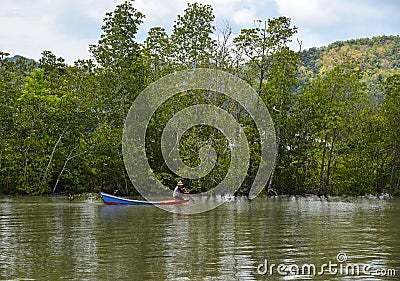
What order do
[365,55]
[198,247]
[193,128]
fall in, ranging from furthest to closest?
[365,55], [193,128], [198,247]

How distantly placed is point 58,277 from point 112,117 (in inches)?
1203

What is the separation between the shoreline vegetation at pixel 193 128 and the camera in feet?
131

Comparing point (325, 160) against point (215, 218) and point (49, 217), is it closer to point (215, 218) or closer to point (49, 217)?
point (215, 218)

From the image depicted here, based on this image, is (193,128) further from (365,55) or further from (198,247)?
(365,55)

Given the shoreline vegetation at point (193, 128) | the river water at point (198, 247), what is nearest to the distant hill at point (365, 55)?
the shoreline vegetation at point (193, 128)

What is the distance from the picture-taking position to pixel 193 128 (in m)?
38.0

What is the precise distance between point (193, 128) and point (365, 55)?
72864 mm

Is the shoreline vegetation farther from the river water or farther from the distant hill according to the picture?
the distant hill

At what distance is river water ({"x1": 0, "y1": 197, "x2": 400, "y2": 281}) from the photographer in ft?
36.4

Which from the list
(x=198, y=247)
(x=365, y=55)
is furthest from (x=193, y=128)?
(x=365, y=55)

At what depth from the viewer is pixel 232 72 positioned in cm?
3991

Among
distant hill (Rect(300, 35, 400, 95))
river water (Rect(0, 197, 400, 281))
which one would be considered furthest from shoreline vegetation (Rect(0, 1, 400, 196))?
distant hill (Rect(300, 35, 400, 95))

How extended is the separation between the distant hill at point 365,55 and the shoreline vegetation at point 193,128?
45690 mm

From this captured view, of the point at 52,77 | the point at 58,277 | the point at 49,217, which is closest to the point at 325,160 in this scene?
the point at 52,77
